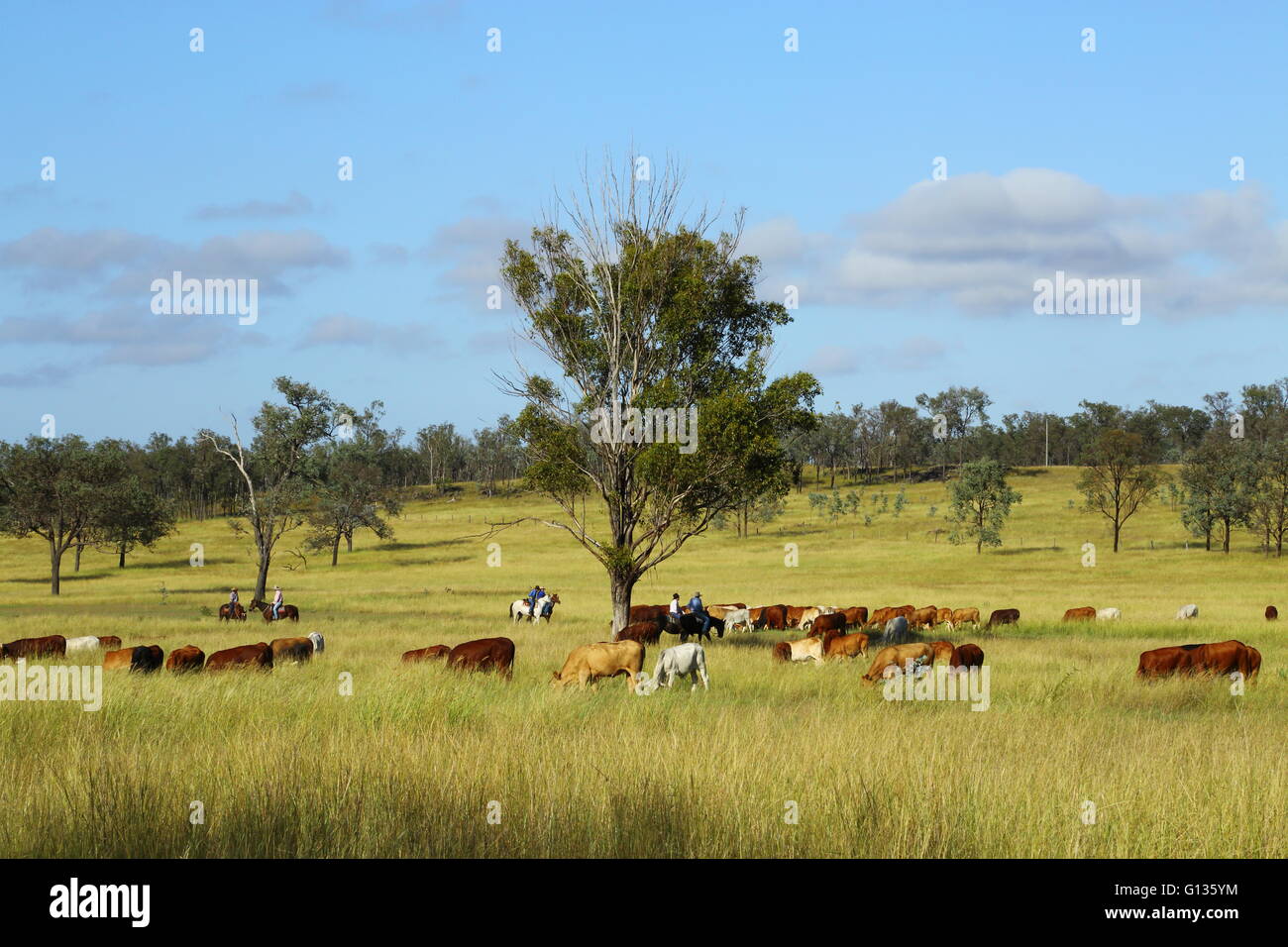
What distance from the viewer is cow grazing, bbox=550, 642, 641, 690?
694 inches

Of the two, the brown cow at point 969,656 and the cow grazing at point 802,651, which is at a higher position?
the brown cow at point 969,656

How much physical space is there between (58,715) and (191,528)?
402 ft

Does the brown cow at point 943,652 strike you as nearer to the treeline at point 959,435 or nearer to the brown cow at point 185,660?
the brown cow at point 185,660

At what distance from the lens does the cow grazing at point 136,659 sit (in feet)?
65.9

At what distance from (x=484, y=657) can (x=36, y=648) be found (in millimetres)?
11908

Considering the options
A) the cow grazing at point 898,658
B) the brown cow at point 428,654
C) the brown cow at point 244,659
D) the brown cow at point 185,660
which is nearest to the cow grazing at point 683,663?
the cow grazing at point 898,658

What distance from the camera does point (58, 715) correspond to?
11539 mm

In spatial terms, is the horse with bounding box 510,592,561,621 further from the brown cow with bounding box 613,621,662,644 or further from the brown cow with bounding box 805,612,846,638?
the brown cow with bounding box 805,612,846,638

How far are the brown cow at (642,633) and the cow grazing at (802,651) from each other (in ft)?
12.8

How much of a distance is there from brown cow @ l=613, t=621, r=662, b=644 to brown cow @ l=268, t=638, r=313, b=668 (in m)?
7.46

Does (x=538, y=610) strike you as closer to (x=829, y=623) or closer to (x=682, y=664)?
(x=829, y=623)

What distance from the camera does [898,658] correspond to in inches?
751
